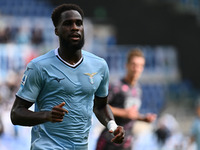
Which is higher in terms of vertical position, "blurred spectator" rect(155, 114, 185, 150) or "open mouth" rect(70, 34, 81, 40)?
"open mouth" rect(70, 34, 81, 40)

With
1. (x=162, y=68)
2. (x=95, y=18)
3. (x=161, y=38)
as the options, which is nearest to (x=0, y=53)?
(x=162, y=68)

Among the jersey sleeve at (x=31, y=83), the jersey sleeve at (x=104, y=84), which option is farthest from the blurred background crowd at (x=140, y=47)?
the jersey sleeve at (x=31, y=83)

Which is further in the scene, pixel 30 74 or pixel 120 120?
pixel 120 120

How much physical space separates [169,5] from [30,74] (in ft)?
75.4

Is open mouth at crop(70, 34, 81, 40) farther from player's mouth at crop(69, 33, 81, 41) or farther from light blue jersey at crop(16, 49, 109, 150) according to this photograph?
light blue jersey at crop(16, 49, 109, 150)

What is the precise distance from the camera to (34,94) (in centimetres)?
405

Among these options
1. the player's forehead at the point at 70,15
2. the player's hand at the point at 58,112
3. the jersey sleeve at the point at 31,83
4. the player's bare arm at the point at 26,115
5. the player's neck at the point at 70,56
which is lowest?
the player's bare arm at the point at 26,115

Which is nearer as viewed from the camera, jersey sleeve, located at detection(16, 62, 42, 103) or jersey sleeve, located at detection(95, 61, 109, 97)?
jersey sleeve, located at detection(16, 62, 42, 103)

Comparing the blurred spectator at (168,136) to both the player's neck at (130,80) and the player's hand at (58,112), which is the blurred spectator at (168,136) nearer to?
the player's neck at (130,80)

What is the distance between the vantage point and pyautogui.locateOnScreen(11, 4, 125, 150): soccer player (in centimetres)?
405

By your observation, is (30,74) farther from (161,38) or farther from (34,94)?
(161,38)

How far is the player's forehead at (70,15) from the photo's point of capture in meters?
4.14

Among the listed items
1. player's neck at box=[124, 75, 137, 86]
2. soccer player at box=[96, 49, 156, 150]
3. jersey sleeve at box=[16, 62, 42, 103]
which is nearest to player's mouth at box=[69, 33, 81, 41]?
jersey sleeve at box=[16, 62, 42, 103]

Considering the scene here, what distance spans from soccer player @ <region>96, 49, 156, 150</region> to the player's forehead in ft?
7.73
